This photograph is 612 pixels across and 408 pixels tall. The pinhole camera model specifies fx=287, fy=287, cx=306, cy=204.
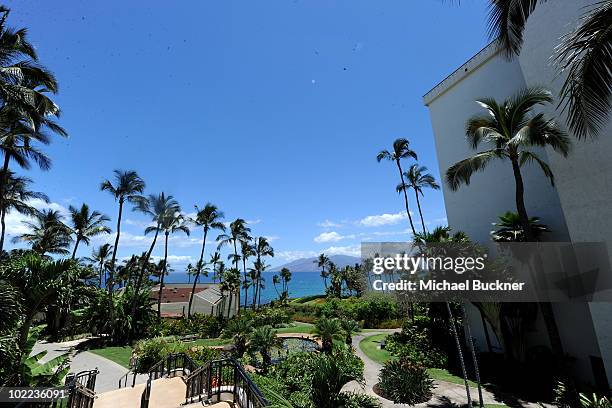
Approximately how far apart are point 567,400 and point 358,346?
554 inches

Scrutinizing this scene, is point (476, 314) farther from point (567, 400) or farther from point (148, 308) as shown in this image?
point (148, 308)

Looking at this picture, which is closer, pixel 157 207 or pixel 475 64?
pixel 475 64

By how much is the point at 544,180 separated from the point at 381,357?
542 inches

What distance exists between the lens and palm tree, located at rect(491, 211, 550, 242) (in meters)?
14.3

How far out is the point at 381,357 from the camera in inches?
721

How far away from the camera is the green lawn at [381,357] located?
46.7ft

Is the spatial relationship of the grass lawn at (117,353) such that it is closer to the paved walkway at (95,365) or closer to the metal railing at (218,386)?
the paved walkway at (95,365)

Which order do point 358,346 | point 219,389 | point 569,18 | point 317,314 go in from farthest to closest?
1. point 317,314
2. point 358,346
3. point 569,18
4. point 219,389

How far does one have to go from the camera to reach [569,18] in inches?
430

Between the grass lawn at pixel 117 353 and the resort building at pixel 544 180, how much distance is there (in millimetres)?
23642

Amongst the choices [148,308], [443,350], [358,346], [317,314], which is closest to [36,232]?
[148,308]

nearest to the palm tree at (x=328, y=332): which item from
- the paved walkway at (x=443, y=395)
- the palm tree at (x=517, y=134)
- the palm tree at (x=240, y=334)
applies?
the paved walkway at (x=443, y=395)

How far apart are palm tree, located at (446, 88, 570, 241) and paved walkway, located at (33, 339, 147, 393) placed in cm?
1942

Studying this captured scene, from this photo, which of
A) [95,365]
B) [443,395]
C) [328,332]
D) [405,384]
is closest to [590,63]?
[405,384]
